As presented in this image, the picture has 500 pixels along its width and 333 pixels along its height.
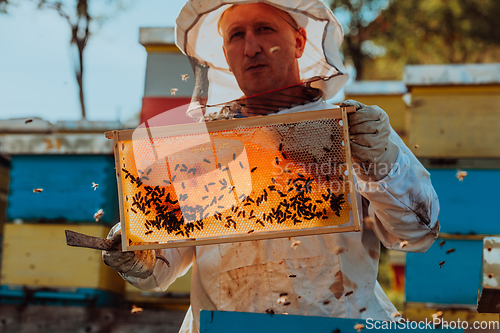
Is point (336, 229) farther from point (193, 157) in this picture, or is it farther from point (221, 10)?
point (221, 10)

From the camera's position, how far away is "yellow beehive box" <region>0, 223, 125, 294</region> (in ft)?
14.6

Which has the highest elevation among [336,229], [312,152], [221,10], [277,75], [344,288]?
[221,10]

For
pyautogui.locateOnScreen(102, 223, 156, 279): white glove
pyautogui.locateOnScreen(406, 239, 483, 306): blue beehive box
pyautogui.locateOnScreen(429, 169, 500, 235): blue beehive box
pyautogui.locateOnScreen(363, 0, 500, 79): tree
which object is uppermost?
pyautogui.locateOnScreen(363, 0, 500, 79): tree

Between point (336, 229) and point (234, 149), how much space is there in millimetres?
491

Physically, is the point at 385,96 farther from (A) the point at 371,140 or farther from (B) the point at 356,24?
(B) the point at 356,24

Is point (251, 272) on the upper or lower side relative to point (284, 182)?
lower

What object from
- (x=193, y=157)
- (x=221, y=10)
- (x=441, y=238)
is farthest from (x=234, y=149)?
(x=441, y=238)

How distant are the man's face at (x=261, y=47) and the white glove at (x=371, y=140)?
1.81 feet

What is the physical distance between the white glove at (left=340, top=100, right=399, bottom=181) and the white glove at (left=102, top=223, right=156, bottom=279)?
99 cm

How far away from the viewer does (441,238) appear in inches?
164

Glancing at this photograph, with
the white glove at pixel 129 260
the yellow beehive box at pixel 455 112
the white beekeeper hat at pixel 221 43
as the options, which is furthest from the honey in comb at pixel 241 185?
the yellow beehive box at pixel 455 112

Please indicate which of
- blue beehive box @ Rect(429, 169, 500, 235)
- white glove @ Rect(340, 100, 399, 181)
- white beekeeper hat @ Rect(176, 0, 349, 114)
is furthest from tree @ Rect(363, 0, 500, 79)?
white glove @ Rect(340, 100, 399, 181)

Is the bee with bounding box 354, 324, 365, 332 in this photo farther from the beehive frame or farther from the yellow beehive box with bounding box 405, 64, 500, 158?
the yellow beehive box with bounding box 405, 64, 500, 158

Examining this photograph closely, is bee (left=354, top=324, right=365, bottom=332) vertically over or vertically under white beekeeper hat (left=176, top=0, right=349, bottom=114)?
under
